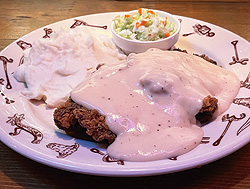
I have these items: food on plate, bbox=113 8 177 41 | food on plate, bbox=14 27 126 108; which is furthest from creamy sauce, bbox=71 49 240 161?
food on plate, bbox=113 8 177 41

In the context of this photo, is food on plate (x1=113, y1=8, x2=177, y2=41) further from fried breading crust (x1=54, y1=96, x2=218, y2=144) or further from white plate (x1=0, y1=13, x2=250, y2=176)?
fried breading crust (x1=54, y1=96, x2=218, y2=144)

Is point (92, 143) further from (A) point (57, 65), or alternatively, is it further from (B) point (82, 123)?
(A) point (57, 65)

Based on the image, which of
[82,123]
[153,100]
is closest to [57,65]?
[82,123]

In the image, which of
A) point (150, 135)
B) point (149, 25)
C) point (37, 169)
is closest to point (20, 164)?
point (37, 169)

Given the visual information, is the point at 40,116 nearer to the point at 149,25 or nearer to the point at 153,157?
the point at 153,157

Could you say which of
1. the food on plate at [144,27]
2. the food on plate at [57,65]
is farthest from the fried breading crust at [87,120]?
the food on plate at [144,27]
